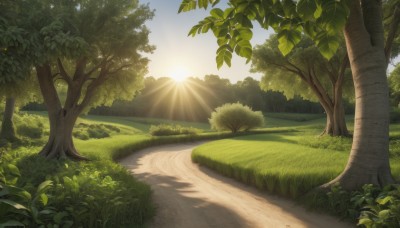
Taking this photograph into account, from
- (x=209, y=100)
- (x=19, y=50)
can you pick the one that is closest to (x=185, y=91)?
(x=209, y=100)

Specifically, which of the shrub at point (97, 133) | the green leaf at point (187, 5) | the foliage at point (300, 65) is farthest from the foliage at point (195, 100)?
the green leaf at point (187, 5)

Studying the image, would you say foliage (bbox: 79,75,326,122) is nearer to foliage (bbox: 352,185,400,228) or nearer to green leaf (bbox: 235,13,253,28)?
foliage (bbox: 352,185,400,228)

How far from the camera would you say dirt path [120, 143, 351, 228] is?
8.66 meters

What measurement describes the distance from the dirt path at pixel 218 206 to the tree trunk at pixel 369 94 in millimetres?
1863

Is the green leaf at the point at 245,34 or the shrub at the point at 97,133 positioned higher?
the green leaf at the point at 245,34

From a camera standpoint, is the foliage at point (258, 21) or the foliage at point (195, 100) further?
the foliage at point (195, 100)

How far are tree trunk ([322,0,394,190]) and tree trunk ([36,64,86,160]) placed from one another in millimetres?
15840

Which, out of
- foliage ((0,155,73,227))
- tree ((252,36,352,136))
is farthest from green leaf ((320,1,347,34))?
tree ((252,36,352,136))

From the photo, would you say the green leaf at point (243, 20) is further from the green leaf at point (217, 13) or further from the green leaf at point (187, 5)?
the green leaf at point (187, 5)

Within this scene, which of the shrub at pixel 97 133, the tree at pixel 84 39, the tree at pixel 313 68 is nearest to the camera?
the tree at pixel 84 39

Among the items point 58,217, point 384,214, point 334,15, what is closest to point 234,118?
point 384,214

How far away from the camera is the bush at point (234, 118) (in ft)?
141

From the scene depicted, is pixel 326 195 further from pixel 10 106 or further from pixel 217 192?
pixel 10 106

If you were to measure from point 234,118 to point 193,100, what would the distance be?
46.5 m
